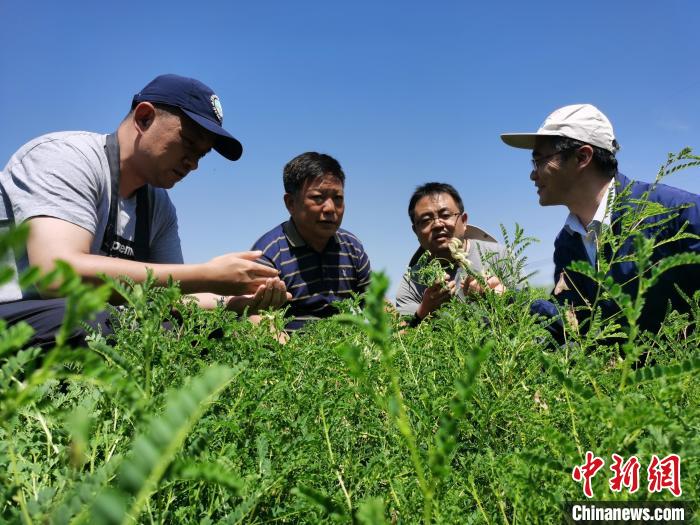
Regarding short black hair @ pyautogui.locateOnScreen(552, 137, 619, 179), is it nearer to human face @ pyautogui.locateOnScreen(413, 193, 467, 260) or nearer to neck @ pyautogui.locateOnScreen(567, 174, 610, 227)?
neck @ pyautogui.locateOnScreen(567, 174, 610, 227)

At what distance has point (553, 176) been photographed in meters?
3.78

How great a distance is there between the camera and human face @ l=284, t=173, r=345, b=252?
4828 millimetres

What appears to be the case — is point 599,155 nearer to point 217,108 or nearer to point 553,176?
point 553,176

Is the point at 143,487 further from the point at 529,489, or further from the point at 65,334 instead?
the point at 529,489

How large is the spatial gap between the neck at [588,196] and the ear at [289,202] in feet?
8.11

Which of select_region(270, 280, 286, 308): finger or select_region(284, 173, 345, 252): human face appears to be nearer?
select_region(270, 280, 286, 308): finger

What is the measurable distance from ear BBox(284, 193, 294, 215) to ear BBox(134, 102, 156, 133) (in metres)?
2.13

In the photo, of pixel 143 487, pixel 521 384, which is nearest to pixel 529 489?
pixel 521 384

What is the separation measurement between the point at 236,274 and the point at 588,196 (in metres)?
2.35

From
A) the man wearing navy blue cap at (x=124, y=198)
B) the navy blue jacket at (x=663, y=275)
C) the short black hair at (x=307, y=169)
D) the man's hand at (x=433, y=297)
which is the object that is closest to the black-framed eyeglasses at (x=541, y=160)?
the navy blue jacket at (x=663, y=275)

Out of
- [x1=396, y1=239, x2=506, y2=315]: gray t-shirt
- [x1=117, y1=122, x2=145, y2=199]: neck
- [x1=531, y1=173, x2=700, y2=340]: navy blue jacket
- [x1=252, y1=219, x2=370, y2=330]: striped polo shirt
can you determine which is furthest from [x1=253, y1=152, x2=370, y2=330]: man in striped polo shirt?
[x1=531, y1=173, x2=700, y2=340]: navy blue jacket

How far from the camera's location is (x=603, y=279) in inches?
30.4

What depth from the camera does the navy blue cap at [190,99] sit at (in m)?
3.11

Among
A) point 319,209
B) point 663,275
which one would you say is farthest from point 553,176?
point 319,209
